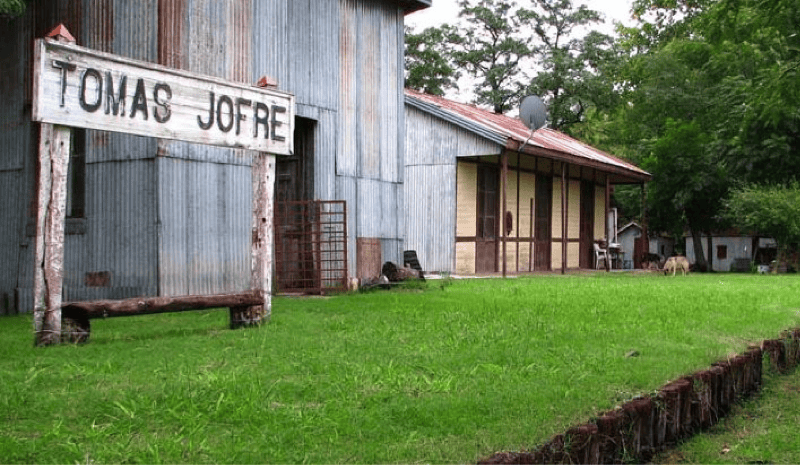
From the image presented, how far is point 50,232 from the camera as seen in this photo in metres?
7.76

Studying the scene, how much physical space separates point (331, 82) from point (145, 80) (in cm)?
674

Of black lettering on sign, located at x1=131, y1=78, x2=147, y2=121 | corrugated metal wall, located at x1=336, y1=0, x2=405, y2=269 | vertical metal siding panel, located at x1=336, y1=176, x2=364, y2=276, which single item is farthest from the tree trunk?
black lettering on sign, located at x1=131, y1=78, x2=147, y2=121

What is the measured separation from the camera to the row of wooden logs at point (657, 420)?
4.40 metres

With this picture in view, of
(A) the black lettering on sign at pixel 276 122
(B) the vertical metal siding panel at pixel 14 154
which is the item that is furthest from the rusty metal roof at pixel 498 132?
(A) the black lettering on sign at pixel 276 122

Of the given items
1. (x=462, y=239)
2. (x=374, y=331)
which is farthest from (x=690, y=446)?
(x=462, y=239)

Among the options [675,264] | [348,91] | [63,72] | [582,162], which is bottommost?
[675,264]

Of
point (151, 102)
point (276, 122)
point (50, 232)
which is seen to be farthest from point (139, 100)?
point (276, 122)

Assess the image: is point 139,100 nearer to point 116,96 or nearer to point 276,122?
point 116,96

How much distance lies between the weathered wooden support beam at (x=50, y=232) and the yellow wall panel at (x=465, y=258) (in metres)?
15.1

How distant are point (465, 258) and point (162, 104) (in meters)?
14.5

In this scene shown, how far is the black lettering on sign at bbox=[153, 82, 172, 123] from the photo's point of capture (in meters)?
8.52

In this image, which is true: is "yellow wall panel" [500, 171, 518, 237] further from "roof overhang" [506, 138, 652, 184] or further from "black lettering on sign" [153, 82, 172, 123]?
"black lettering on sign" [153, 82, 172, 123]

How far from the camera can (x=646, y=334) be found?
336 inches

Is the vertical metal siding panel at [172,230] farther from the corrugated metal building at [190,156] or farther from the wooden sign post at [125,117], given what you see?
the wooden sign post at [125,117]
